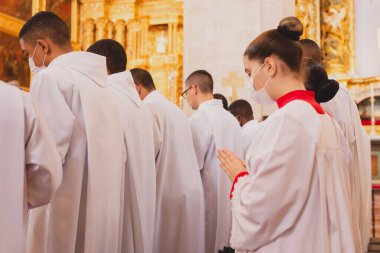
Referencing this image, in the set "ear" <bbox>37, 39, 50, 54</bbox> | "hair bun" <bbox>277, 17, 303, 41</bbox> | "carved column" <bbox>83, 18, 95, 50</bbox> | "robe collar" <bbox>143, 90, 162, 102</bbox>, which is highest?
"carved column" <bbox>83, 18, 95, 50</bbox>

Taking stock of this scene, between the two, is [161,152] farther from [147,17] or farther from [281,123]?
[147,17]

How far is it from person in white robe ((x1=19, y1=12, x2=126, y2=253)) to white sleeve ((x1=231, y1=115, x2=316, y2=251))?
3.47 feet

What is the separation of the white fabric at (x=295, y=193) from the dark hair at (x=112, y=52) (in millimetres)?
1686

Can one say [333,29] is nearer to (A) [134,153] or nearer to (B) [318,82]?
(A) [134,153]

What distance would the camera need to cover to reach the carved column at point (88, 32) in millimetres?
17484

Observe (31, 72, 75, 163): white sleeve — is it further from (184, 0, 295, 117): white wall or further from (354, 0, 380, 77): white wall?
(354, 0, 380, 77): white wall

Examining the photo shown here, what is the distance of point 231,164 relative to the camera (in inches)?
97.3

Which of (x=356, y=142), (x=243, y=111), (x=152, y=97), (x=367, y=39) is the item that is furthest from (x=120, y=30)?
(x=356, y=142)

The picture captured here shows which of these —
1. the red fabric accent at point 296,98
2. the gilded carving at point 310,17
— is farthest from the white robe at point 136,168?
the gilded carving at point 310,17

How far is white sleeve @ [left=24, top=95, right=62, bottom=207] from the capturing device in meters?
1.98

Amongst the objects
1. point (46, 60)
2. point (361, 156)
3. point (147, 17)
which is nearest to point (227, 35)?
point (361, 156)

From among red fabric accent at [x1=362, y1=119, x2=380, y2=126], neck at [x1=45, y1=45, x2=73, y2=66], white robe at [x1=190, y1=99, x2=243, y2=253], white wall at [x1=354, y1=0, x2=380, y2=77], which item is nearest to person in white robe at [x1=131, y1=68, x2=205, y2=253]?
white robe at [x1=190, y1=99, x2=243, y2=253]

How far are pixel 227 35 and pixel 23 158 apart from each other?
25.7ft

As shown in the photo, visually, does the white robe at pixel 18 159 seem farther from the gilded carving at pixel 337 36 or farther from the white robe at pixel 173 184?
the gilded carving at pixel 337 36
